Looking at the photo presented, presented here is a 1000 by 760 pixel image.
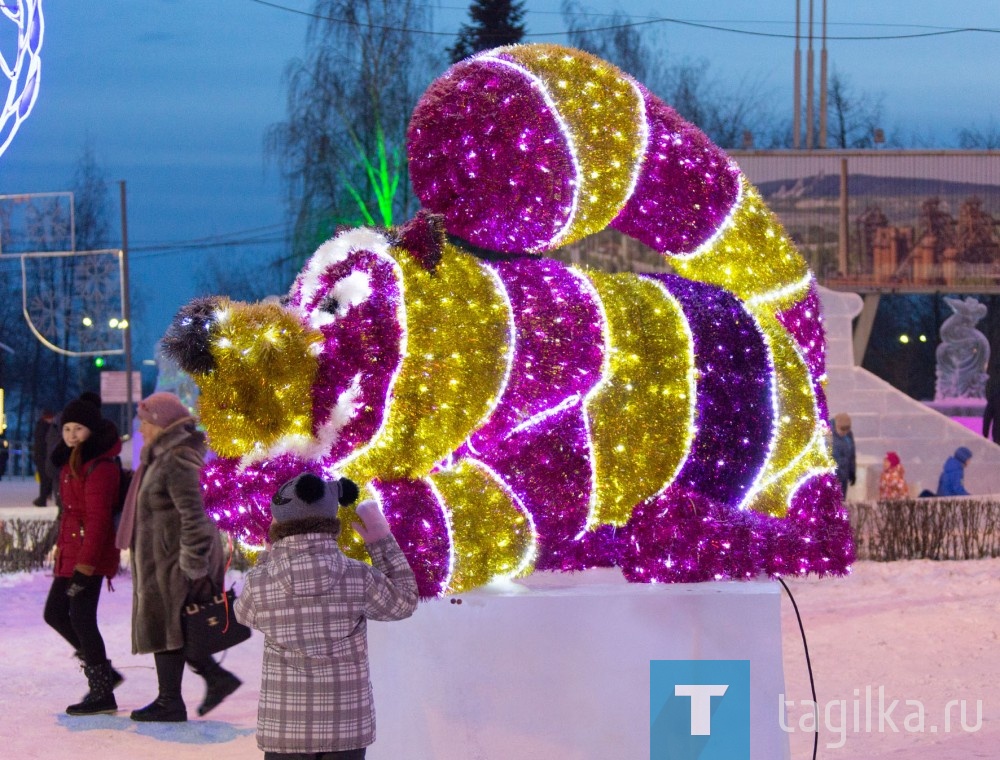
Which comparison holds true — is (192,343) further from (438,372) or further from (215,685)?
(215,685)

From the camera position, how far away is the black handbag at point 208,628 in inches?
255

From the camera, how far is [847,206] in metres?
22.6

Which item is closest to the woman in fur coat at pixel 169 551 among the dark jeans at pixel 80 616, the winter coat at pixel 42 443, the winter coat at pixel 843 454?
the dark jeans at pixel 80 616

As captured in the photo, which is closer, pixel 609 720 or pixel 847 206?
pixel 609 720

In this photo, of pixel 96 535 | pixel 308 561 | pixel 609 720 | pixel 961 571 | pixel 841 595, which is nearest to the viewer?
pixel 308 561

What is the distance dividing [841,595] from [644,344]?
18.1 feet

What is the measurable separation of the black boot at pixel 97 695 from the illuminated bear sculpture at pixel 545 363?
→ 244 centimetres

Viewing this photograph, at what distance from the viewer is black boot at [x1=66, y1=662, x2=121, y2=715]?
269 inches

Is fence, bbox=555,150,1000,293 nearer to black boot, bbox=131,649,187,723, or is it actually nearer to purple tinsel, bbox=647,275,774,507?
black boot, bbox=131,649,187,723

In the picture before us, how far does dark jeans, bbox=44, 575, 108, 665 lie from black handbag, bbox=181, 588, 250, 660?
0.53 metres

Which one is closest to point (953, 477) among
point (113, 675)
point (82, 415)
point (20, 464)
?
point (113, 675)

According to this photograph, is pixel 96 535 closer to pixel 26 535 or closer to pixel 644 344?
pixel 644 344

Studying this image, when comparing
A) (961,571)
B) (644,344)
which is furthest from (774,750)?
(961,571)

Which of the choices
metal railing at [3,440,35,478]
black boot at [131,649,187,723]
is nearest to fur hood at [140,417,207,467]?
black boot at [131,649,187,723]
